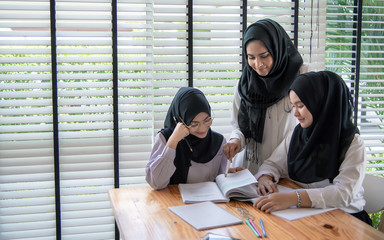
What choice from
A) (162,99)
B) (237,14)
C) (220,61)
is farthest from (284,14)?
(162,99)

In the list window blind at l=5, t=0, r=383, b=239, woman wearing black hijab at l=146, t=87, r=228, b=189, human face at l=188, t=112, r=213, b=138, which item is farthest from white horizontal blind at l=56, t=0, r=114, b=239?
human face at l=188, t=112, r=213, b=138

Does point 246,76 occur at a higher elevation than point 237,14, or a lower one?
lower

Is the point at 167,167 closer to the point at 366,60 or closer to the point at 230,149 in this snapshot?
the point at 230,149

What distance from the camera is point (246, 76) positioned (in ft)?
8.59

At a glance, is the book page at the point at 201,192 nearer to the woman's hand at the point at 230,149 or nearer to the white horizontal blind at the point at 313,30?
the woman's hand at the point at 230,149

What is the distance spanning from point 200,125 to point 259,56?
54 centimetres

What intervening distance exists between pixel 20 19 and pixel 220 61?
1373 mm

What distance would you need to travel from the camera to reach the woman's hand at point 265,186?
6.81 ft

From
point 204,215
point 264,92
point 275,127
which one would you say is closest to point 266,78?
point 264,92

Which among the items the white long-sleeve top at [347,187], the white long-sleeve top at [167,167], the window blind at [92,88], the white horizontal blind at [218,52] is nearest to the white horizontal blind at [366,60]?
the window blind at [92,88]

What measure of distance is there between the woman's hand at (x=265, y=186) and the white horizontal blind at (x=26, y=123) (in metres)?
1.43

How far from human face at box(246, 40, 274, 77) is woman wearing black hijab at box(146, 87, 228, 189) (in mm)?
368

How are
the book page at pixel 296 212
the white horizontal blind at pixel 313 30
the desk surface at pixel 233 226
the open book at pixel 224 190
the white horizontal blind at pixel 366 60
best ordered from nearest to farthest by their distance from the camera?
the desk surface at pixel 233 226 → the book page at pixel 296 212 → the open book at pixel 224 190 → the white horizontal blind at pixel 313 30 → the white horizontal blind at pixel 366 60

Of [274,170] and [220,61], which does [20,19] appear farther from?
[274,170]
